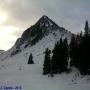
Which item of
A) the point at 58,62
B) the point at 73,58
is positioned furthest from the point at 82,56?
the point at 58,62

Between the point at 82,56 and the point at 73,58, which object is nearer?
the point at 82,56

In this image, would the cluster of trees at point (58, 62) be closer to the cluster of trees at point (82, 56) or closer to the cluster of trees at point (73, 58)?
the cluster of trees at point (73, 58)

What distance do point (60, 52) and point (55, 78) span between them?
10.2 m

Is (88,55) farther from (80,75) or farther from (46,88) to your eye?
(46,88)

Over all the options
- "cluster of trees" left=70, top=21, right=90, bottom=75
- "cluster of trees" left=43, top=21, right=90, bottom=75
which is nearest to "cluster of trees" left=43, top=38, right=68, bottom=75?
"cluster of trees" left=43, top=21, right=90, bottom=75

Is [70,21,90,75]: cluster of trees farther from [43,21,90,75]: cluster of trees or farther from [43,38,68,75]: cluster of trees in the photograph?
[43,38,68,75]: cluster of trees

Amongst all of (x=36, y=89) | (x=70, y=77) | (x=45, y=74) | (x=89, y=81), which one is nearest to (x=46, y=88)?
(x=36, y=89)

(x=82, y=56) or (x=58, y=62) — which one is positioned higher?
(x=82, y=56)

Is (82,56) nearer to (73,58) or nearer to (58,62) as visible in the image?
(73,58)

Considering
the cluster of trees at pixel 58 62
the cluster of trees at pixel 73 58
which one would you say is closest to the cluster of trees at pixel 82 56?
the cluster of trees at pixel 73 58

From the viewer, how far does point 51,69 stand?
61.2 metres

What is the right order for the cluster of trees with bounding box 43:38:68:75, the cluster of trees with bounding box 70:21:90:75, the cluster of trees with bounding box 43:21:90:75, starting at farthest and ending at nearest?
the cluster of trees with bounding box 43:38:68:75, the cluster of trees with bounding box 43:21:90:75, the cluster of trees with bounding box 70:21:90:75

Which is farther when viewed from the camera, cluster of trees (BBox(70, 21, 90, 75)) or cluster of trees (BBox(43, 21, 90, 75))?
cluster of trees (BBox(43, 21, 90, 75))

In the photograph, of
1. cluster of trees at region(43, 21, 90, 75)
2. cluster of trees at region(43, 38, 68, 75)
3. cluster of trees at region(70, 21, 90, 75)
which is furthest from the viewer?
cluster of trees at region(43, 38, 68, 75)
